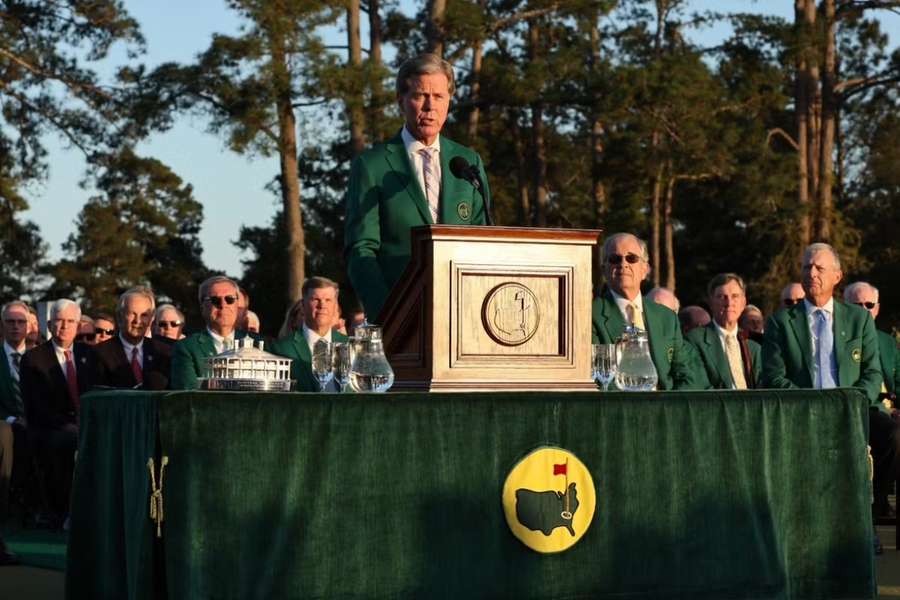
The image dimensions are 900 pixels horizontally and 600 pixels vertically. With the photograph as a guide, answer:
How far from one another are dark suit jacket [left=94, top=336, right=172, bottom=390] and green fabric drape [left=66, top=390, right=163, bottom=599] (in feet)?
16.7

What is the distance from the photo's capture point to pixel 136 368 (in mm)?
10203

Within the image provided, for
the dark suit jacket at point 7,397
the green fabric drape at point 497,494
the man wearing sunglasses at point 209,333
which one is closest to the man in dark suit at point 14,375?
the dark suit jacket at point 7,397

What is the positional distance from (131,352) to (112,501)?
5583 mm

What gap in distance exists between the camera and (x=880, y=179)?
49.1 meters

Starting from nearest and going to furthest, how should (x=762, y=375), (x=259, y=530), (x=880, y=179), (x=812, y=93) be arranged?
(x=259, y=530), (x=762, y=375), (x=812, y=93), (x=880, y=179)

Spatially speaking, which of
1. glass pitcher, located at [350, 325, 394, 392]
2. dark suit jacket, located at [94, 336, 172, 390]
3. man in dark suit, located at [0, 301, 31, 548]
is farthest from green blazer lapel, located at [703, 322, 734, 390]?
glass pitcher, located at [350, 325, 394, 392]

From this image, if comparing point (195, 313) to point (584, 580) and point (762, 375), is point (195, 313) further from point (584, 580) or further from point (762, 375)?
point (584, 580)

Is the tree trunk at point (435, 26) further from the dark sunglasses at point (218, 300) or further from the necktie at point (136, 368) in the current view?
the dark sunglasses at point (218, 300)

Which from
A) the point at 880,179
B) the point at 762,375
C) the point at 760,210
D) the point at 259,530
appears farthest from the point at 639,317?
the point at 880,179

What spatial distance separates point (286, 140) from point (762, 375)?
15643 mm

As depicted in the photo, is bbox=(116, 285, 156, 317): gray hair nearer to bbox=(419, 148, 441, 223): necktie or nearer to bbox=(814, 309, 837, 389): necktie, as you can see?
bbox=(814, 309, 837, 389): necktie

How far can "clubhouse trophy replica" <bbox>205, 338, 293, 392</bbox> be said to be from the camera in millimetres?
4660

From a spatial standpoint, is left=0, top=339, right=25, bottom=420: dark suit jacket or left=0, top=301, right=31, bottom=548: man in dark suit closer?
left=0, top=301, right=31, bottom=548: man in dark suit

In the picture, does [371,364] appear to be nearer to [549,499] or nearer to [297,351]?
[549,499]
